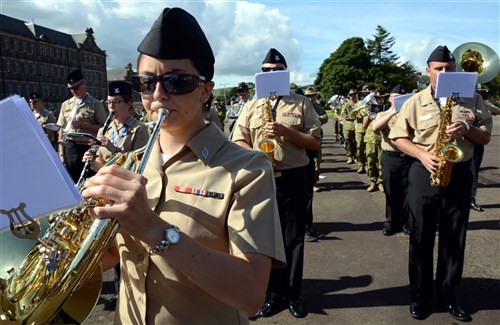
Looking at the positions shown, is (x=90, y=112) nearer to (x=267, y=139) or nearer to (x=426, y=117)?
(x=267, y=139)

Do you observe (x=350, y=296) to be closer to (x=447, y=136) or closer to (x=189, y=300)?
(x=447, y=136)

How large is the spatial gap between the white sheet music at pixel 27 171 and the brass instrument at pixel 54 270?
29 centimetres

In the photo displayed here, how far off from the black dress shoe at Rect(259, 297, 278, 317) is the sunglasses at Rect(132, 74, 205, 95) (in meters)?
3.43

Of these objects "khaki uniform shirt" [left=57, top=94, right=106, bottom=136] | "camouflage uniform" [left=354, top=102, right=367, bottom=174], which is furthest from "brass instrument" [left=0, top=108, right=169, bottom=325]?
"camouflage uniform" [left=354, top=102, right=367, bottom=174]

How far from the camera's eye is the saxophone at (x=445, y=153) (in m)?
4.20

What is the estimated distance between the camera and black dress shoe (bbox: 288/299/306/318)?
15.1 feet

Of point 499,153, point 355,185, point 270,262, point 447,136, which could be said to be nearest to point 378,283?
point 447,136

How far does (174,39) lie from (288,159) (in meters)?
3.19

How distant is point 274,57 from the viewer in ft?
17.1

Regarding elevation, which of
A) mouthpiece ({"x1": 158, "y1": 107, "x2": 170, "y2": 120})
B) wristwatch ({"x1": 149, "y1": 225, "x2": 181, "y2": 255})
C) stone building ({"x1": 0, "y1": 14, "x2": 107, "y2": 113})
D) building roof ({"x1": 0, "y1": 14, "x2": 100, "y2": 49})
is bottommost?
wristwatch ({"x1": 149, "y1": 225, "x2": 181, "y2": 255})

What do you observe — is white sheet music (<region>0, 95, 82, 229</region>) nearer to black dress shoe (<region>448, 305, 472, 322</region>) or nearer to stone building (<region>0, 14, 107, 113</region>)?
black dress shoe (<region>448, 305, 472, 322</region>)

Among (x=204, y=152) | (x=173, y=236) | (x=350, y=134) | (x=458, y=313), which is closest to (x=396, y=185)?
(x=458, y=313)

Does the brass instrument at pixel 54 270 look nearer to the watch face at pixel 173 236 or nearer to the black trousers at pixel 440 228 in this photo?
the watch face at pixel 173 236

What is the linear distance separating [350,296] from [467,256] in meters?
2.11
